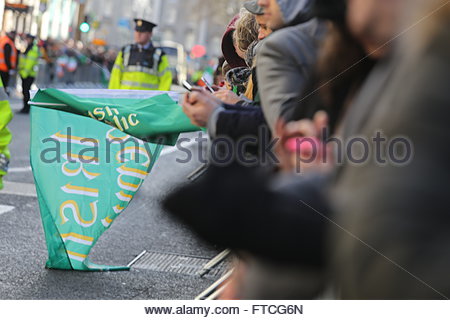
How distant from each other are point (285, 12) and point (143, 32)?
889cm

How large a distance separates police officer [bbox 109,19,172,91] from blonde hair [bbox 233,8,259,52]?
613 cm

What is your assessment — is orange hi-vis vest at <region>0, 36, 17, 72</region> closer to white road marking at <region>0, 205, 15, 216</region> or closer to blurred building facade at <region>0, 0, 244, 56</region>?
white road marking at <region>0, 205, 15, 216</region>

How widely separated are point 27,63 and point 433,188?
20524 mm

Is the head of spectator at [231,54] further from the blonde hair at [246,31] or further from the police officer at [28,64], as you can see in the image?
the police officer at [28,64]

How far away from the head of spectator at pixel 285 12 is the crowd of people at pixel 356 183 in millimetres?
851

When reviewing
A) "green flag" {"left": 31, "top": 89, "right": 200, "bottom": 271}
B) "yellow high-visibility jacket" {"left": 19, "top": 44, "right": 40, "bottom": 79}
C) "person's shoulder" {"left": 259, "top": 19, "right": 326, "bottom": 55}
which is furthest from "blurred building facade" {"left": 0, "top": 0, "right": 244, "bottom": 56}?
"person's shoulder" {"left": 259, "top": 19, "right": 326, "bottom": 55}

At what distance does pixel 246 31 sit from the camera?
5168 mm

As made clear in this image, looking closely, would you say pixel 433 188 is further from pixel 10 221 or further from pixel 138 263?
pixel 10 221

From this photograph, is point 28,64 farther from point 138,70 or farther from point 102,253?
Answer: point 102,253

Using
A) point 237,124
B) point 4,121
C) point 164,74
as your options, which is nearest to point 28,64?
point 164,74

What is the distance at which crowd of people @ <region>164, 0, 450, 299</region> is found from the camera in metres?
1.21

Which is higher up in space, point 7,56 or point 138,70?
point 138,70

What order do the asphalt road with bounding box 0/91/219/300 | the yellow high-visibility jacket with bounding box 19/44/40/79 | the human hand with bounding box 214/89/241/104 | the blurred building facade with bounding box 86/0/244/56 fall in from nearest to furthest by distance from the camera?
the human hand with bounding box 214/89/241/104 → the asphalt road with bounding box 0/91/219/300 → the yellow high-visibility jacket with bounding box 19/44/40/79 → the blurred building facade with bounding box 86/0/244/56

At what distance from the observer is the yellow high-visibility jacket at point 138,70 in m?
11.4
